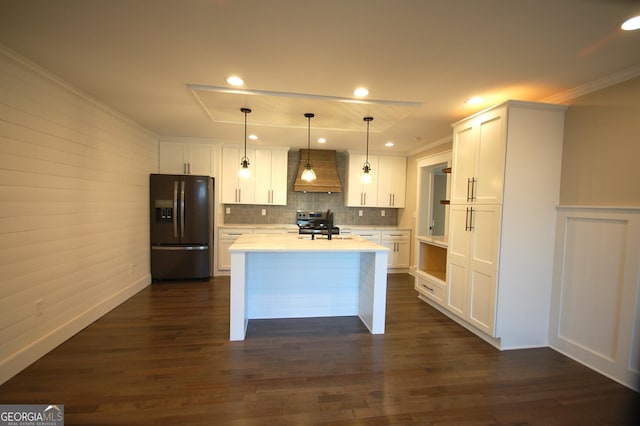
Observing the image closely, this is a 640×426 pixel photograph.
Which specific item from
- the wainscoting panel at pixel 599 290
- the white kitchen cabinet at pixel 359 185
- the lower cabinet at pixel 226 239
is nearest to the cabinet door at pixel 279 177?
the lower cabinet at pixel 226 239

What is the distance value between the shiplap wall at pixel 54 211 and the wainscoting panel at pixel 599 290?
4624 mm

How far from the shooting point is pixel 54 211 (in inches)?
95.0

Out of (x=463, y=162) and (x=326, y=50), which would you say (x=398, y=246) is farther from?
(x=326, y=50)

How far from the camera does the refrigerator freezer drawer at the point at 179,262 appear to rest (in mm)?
4320

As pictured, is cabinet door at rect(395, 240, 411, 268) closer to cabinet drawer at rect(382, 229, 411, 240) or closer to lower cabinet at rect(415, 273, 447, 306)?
cabinet drawer at rect(382, 229, 411, 240)

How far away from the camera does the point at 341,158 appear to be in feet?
18.4

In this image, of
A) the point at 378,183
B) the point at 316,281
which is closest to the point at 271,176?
the point at 378,183

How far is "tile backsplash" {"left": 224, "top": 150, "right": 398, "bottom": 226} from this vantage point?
211 inches

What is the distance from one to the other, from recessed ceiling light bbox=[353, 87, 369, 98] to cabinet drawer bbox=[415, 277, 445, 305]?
2477 mm

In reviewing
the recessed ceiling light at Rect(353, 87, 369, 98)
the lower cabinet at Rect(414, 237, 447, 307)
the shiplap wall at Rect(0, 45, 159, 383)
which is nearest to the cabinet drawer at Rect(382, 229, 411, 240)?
the lower cabinet at Rect(414, 237, 447, 307)

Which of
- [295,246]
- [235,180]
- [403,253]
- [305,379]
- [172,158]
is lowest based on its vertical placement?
[305,379]

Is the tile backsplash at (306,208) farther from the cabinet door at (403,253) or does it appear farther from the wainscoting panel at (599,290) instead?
the wainscoting panel at (599,290)

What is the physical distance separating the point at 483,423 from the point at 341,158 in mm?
4667

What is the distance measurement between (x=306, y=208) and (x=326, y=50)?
3801 millimetres
